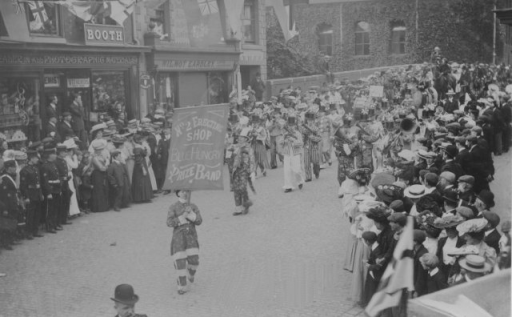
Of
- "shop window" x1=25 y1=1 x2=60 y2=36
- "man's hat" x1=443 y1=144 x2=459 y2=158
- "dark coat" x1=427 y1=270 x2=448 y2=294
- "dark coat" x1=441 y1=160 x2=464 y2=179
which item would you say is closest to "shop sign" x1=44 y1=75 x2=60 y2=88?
"shop window" x1=25 y1=1 x2=60 y2=36

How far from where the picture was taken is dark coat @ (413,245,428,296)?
6.67 metres

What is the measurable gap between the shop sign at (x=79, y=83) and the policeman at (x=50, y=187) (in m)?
6.59

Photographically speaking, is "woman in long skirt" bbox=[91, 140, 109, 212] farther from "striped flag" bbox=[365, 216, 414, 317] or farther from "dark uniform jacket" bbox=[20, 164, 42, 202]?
"striped flag" bbox=[365, 216, 414, 317]

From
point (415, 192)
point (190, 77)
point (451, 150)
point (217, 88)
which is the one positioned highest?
point (190, 77)

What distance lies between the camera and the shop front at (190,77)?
20750mm

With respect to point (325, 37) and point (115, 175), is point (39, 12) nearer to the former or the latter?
point (115, 175)

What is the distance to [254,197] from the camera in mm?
14180

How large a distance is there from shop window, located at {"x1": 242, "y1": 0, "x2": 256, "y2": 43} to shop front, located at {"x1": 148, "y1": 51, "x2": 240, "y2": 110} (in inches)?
125

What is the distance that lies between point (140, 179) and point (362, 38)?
9.77 m

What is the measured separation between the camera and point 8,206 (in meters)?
10.6

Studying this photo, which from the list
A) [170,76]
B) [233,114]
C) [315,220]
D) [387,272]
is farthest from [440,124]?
[170,76]

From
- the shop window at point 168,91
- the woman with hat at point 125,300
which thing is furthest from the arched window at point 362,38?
the woman with hat at point 125,300

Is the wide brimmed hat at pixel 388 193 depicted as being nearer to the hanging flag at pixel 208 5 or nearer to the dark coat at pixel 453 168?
the dark coat at pixel 453 168

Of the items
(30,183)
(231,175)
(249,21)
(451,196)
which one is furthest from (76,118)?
(249,21)
